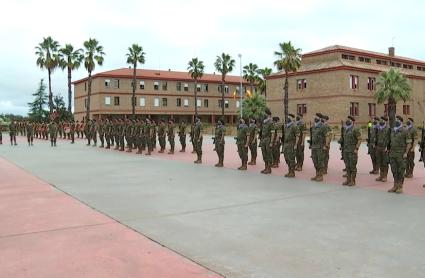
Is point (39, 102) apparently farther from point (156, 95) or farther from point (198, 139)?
point (198, 139)

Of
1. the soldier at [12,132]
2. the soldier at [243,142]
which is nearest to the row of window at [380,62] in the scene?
the soldier at [12,132]

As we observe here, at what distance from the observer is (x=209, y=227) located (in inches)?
308

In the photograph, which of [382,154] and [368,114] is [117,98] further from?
[382,154]

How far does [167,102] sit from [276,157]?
57.8 metres

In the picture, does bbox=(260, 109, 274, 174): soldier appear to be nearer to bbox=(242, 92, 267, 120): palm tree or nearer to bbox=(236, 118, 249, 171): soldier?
bbox=(236, 118, 249, 171): soldier

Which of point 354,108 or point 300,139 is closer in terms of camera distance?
point 300,139

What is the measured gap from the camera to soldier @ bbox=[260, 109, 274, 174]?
15.5 meters

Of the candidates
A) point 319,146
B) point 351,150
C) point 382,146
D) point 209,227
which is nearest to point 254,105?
point 382,146

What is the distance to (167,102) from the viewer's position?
74.3 m

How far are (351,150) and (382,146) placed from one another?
1801 millimetres

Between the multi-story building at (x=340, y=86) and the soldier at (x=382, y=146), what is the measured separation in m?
37.3

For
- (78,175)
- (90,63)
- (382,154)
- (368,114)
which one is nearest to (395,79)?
(368,114)

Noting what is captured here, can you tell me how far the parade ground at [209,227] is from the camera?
18.8 feet

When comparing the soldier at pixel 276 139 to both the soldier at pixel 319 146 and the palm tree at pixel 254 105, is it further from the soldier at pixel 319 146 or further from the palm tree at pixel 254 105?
the palm tree at pixel 254 105
